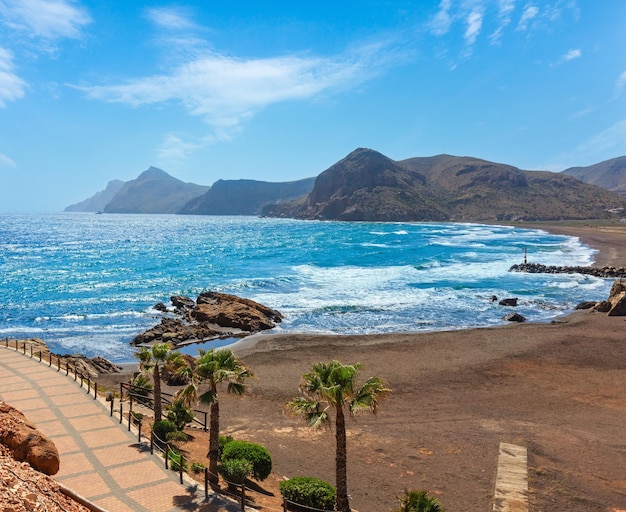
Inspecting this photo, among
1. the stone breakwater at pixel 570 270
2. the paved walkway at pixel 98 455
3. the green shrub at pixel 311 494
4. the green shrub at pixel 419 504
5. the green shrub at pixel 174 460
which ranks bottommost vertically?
the green shrub at pixel 311 494

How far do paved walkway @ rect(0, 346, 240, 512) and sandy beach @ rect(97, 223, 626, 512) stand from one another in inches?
218

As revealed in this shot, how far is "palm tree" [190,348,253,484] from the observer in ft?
59.5

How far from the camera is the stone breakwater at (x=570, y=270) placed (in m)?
76.1

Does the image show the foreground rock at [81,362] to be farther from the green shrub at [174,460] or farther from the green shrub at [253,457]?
the green shrub at [253,457]

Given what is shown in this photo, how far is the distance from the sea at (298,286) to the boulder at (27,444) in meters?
31.0

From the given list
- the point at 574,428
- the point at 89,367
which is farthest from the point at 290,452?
the point at 89,367

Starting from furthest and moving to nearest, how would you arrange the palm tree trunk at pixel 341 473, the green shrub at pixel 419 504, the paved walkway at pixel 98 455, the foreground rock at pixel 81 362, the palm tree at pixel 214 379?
the foreground rock at pixel 81 362 < the palm tree at pixel 214 379 < the palm tree trunk at pixel 341 473 < the paved walkway at pixel 98 455 < the green shrub at pixel 419 504

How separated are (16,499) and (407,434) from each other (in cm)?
2012

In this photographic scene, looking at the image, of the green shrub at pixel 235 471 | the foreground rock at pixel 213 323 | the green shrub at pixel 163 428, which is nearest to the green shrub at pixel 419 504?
the green shrub at pixel 235 471

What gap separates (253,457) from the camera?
19188 millimetres

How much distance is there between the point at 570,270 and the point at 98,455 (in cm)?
8361

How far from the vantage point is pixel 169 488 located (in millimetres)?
16141

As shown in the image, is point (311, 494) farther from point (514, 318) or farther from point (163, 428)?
point (514, 318)

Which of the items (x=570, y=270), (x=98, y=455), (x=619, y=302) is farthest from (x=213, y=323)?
(x=570, y=270)
